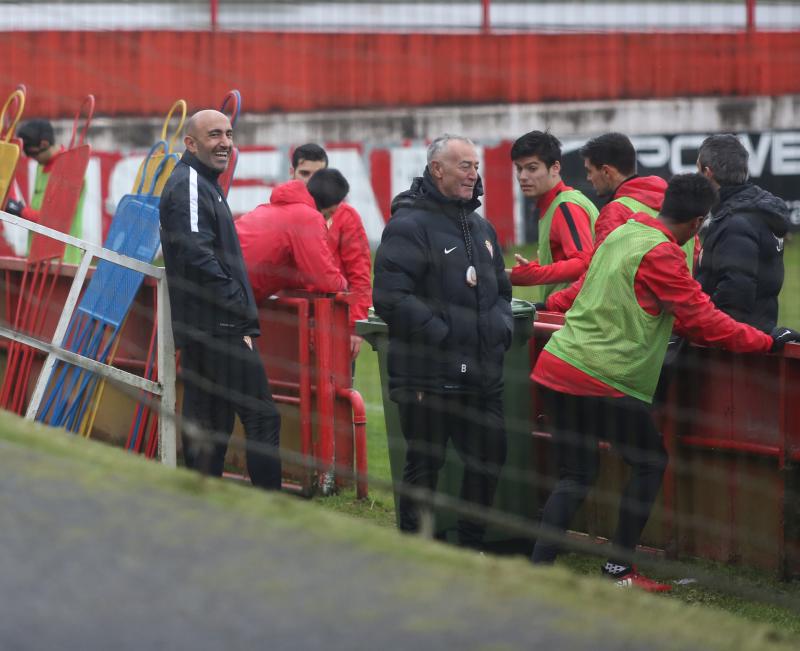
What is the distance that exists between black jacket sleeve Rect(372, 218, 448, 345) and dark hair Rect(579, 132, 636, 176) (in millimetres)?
1090

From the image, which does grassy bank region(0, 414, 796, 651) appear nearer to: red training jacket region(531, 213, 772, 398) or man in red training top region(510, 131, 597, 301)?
red training jacket region(531, 213, 772, 398)

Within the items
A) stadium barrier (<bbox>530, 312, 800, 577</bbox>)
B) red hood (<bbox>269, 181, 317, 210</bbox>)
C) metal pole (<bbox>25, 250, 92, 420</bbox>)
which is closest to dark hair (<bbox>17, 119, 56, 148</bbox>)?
metal pole (<bbox>25, 250, 92, 420</bbox>)

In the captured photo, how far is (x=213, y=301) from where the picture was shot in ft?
19.2

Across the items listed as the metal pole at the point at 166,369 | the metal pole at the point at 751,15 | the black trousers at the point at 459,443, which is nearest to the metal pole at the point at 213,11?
the metal pole at the point at 751,15

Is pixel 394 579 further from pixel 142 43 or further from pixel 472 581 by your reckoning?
pixel 142 43

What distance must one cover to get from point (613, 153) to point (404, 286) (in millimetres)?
1280

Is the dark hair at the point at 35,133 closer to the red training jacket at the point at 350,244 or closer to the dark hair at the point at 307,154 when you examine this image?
the dark hair at the point at 307,154

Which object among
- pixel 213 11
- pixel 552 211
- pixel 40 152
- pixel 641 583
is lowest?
pixel 641 583

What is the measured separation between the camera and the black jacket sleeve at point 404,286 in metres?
5.12

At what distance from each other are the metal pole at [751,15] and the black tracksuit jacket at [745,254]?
15.2 m

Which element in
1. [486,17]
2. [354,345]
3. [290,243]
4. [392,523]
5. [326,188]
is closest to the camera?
[392,523]

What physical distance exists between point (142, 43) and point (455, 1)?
173 inches

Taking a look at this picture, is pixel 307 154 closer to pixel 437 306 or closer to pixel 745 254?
pixel 437 306

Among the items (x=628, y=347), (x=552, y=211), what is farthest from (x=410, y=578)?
(x=552, y=211)
